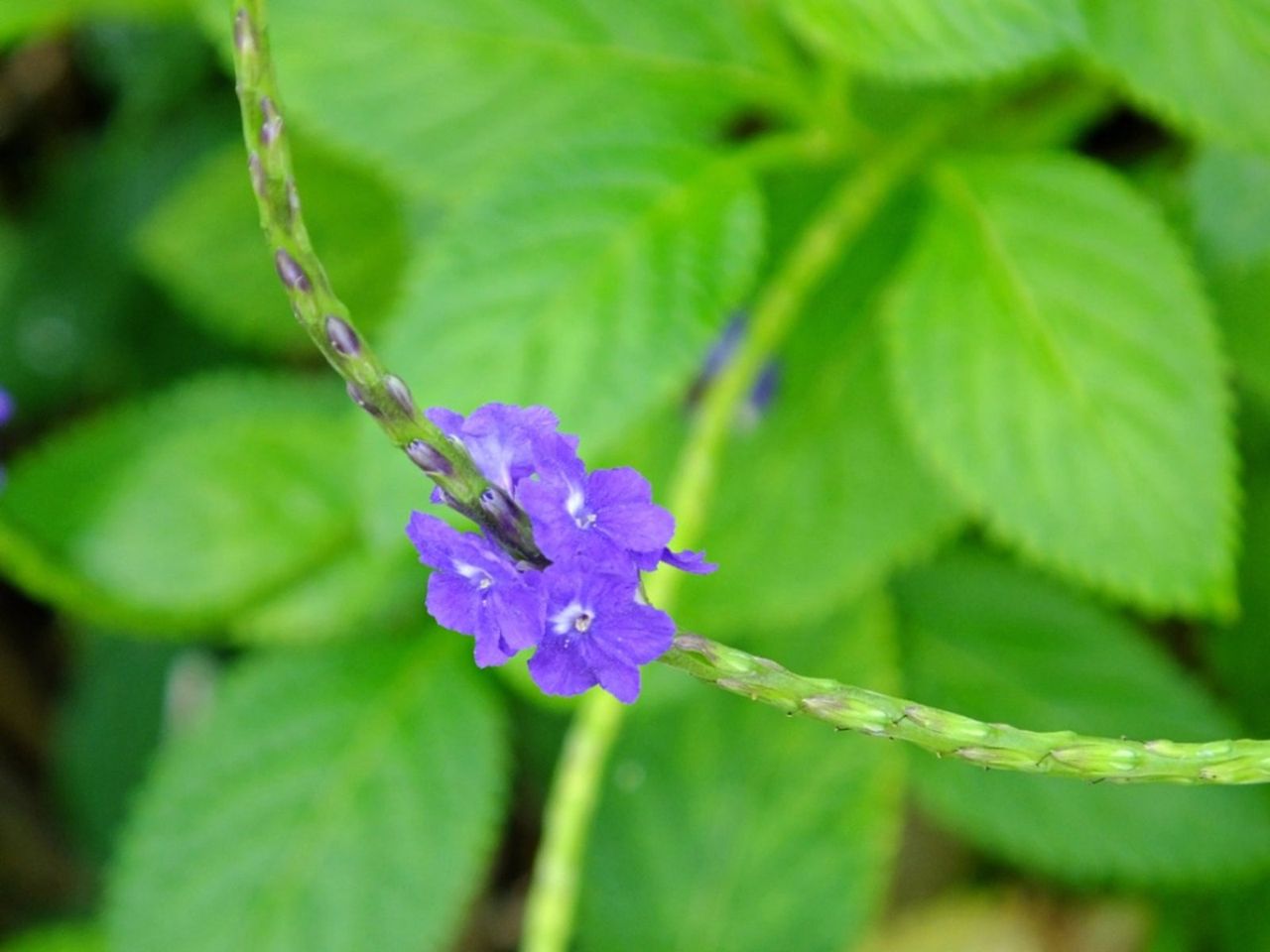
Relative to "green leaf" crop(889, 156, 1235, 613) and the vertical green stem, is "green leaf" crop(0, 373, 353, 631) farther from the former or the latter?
"green leaf" crop(889, 156, 1235, 613)

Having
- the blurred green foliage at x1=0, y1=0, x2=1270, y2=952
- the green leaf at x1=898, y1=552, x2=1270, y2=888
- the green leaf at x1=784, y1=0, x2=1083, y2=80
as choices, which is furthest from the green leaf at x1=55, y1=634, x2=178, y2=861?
the green leaf at x1=784, y1=0, x2=1083, y2=80

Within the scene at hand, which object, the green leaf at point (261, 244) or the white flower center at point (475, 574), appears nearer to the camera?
the white flower center at point (475, 574)

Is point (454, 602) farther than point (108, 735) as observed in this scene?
No

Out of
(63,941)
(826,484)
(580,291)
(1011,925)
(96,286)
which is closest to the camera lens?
(580,291)

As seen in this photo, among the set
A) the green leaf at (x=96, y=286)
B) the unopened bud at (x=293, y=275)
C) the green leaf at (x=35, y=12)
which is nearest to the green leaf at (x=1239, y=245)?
the unopened bud at (x=293, y=275)

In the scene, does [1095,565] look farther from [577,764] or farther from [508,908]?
[508,908]

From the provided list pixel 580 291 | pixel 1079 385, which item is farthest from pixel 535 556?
pixel 1079 385

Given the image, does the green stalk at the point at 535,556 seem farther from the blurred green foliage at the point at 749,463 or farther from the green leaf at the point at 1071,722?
the green leaf at the point at 1071,722

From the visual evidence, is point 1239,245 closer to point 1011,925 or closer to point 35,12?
point 1011,925
